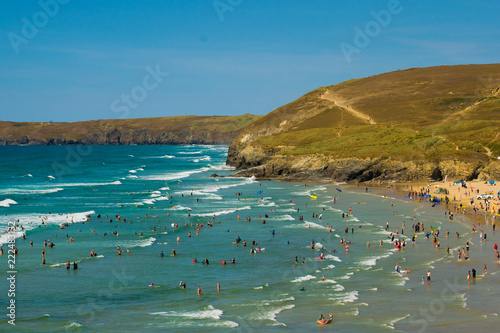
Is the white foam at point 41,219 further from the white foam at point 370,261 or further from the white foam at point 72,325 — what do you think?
the white foam at point 370,261

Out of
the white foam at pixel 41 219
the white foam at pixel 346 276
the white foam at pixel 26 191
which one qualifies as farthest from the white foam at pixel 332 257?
the white foam at pixel 26 191

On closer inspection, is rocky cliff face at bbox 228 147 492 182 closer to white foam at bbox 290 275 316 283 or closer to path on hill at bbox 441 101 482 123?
path on hill at bbox 441 101 482 123

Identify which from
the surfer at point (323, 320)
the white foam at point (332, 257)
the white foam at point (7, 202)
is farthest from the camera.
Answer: the white foam at point (7, 202)

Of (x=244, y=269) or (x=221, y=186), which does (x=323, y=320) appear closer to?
(x=244, y=269)

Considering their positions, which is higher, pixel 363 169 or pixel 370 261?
pixel 363 169

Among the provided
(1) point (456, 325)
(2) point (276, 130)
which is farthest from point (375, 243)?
(2) point (276, 130)

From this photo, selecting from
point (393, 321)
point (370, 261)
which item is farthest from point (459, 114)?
point (393, 321)

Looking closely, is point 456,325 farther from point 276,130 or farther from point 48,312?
point 276,130
